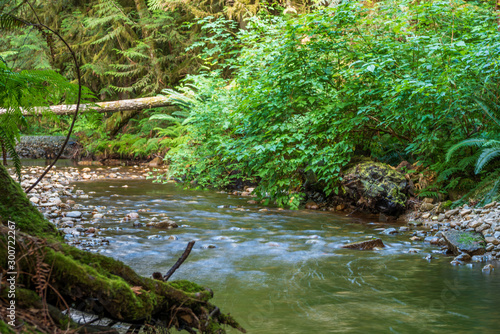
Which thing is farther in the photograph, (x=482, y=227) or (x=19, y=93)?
(x=482, y=227)

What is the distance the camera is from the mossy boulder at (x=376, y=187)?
21.3ft

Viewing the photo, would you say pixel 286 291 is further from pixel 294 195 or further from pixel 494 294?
pixel 294 195

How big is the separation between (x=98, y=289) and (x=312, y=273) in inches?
105

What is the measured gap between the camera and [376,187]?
258 inches

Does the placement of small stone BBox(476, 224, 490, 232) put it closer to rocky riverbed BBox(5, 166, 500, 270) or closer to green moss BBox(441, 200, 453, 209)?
rocky riverbed BBox(5, 166, 500, 270)

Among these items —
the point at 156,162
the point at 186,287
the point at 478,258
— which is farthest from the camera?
the point at 156,162

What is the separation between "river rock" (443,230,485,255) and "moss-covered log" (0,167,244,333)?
3.34 metres

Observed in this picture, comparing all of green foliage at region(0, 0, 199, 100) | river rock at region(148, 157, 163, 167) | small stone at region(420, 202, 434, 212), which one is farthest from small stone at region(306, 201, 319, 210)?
green foliage at region(0, 0, 199, 100)

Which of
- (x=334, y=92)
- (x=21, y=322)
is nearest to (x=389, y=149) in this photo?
(x=334, y=92)

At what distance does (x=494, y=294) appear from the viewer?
322 centimetres

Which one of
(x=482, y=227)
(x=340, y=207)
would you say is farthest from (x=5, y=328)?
(x=340, y=207)

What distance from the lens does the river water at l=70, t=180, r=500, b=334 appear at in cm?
280

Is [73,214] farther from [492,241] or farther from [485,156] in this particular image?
[485,156]

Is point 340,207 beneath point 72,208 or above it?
beneath
